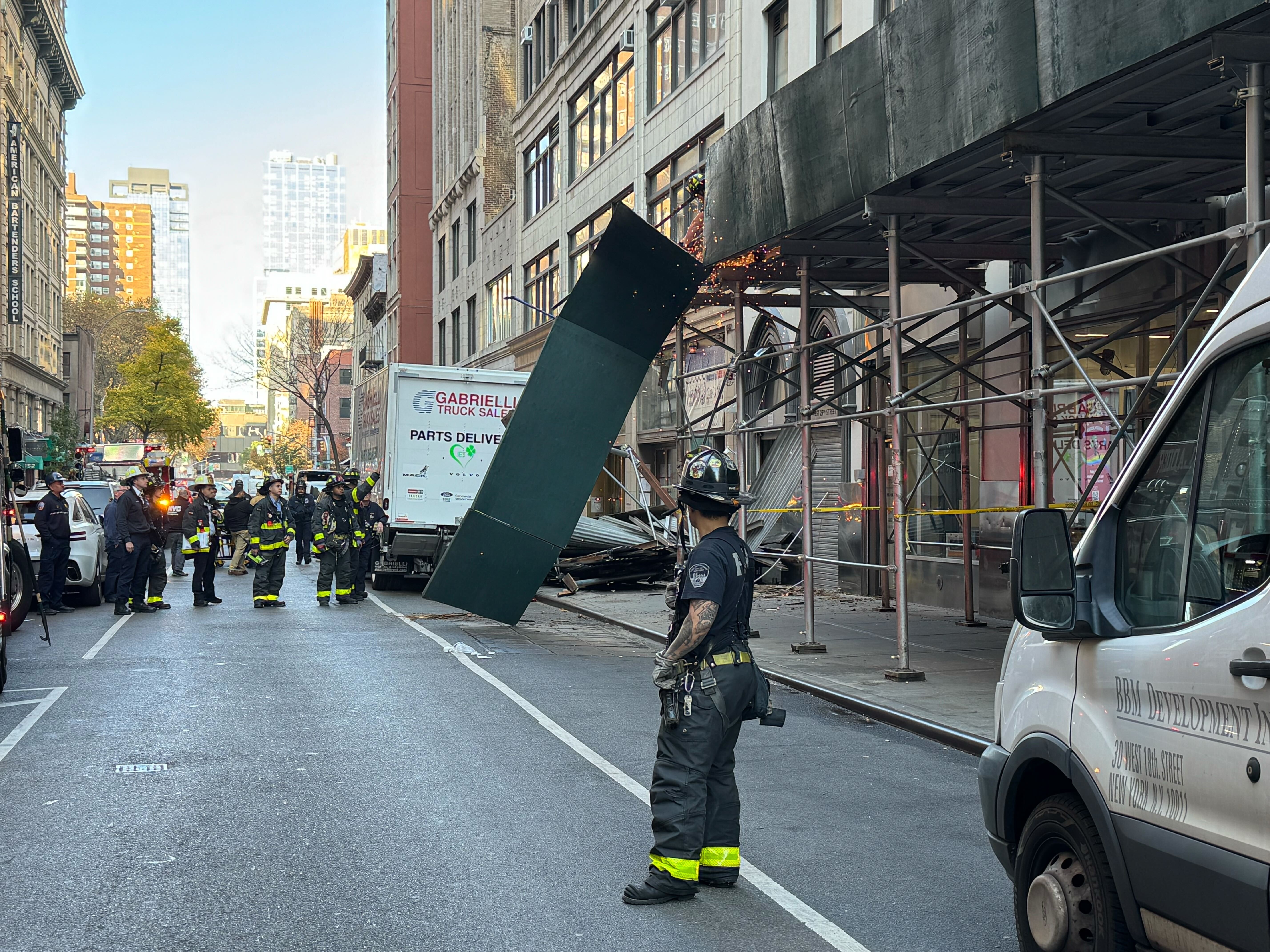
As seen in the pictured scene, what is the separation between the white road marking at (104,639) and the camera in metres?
13.1

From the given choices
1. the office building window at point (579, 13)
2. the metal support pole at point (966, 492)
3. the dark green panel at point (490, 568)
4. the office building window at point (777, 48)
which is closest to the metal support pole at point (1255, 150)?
the metal support pole at point (966, 492)

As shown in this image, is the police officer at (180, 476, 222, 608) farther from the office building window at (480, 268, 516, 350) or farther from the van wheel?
the office building window at (480, 268, 516, 350)

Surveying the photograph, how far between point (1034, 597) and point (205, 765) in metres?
5.73

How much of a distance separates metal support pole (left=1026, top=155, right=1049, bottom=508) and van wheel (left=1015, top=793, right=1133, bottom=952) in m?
5.38

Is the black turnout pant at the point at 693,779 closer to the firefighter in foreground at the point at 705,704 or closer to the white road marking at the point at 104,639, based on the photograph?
the firefighter in foreground at the point at 705,704

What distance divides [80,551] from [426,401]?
574 centimetres

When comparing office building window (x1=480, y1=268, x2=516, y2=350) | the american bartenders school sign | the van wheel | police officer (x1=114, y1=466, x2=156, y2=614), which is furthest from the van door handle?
the american bartenders school sign

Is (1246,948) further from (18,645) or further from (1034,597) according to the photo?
(18,645)

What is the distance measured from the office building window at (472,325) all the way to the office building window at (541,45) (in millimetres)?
9403

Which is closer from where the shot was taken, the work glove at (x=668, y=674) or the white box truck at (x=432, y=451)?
the work glove at (x=668, y=674)

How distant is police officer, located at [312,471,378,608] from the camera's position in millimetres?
18875

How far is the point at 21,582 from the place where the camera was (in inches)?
527

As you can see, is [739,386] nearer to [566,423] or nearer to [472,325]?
[566,423]

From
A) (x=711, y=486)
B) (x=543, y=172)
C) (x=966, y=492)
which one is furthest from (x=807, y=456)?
(x=543, y=172)
